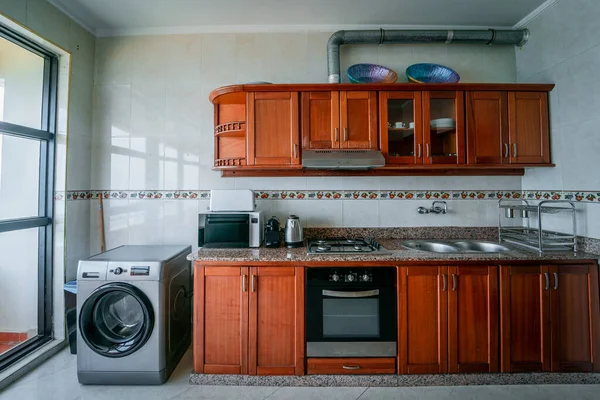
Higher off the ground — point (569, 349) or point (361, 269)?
point (361, 269)

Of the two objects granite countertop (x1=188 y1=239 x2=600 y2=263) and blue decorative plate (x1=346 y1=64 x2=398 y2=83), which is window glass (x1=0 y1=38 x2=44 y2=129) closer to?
granite countertop (x1=188 y1=239 x2=600 y2=263)

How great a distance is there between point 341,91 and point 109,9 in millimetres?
2137

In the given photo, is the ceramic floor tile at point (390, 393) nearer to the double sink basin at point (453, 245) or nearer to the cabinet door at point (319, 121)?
the double sink basin at point (453, 245)

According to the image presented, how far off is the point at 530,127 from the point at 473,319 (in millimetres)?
1628

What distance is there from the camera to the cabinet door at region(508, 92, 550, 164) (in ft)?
7.06

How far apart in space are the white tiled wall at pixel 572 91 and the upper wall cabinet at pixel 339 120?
149 cm

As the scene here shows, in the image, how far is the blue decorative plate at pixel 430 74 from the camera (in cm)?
234

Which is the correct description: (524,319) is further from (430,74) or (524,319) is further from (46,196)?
(46,196)

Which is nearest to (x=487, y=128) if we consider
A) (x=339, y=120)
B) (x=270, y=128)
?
(x=339, y=120)

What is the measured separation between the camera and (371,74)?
2.35m

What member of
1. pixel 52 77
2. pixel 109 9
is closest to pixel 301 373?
pixel 52 77

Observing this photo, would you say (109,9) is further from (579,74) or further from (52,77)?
(579,74)

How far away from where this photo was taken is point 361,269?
179cm

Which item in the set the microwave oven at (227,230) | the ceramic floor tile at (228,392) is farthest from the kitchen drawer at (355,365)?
the microwave oven at (227,230)
